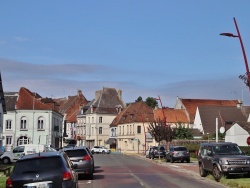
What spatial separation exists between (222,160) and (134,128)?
73.0m

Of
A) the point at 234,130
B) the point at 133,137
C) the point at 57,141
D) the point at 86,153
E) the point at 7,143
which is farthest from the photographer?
the point at 133,137

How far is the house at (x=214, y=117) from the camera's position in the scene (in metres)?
83.8

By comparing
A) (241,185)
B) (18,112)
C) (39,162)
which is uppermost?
(18,112)

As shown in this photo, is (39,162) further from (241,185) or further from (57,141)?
(57,141)

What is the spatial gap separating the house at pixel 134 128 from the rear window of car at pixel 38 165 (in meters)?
76.6

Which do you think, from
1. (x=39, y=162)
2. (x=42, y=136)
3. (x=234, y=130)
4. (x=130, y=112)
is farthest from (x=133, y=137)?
(x=39, y=162)

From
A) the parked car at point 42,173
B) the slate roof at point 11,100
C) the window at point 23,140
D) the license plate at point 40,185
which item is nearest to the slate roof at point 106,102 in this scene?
the slate roof at point 11,100

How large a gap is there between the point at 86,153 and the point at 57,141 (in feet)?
214

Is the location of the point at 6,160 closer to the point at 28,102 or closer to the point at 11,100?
the point at 28,102

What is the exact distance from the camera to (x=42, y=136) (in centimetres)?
7738

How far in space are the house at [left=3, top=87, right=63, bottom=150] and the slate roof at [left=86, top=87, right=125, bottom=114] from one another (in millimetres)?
35197

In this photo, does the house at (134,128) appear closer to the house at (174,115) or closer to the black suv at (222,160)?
the house at (174,115)

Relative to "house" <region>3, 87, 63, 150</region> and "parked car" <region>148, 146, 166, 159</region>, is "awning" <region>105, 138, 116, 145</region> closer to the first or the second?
"house" <region>3, 87, 63, 150</region>

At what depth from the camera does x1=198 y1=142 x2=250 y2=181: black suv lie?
2269 centimetres
